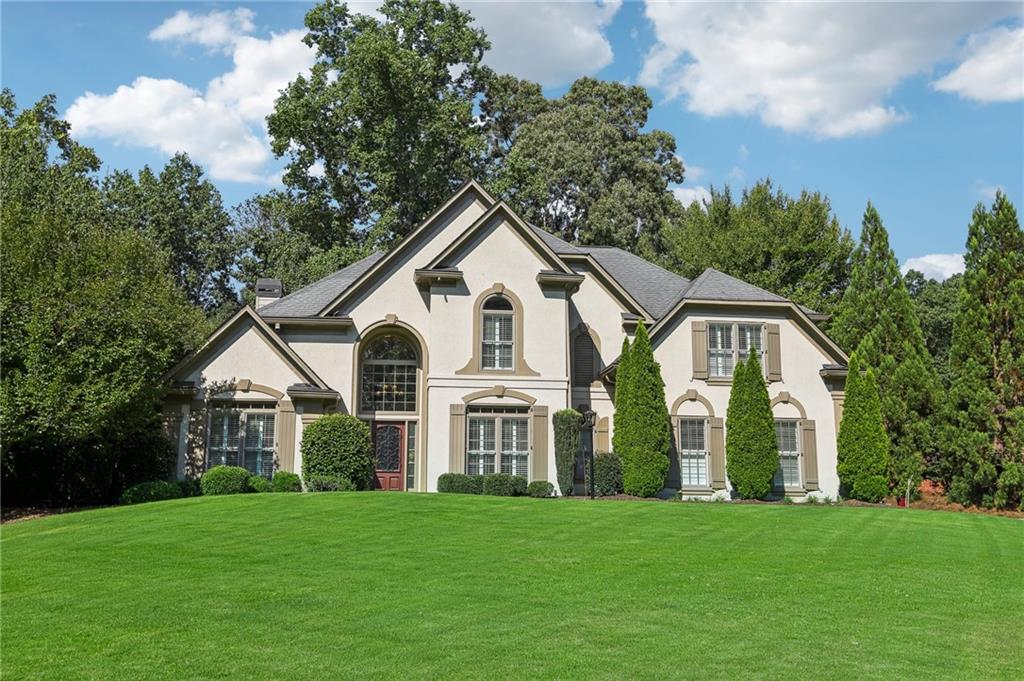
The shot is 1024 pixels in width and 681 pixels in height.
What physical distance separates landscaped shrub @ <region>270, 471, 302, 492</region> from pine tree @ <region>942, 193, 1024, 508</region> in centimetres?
1668

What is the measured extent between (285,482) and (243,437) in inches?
76.6

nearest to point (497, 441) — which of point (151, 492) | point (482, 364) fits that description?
point (482, 364)

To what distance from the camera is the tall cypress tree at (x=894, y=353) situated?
76.5 ft

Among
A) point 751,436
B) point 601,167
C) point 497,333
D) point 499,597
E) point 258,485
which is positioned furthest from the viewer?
point 601,167

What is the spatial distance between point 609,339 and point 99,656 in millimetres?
18634

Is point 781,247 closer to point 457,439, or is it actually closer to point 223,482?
point 457,439

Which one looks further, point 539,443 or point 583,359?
point 583,359

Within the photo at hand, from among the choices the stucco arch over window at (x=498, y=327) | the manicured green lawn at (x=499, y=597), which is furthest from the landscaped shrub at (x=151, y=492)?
the stucco arch over window at (x=498, y=327)

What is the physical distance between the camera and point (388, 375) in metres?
24.1

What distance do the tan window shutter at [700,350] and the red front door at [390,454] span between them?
26.9 ft

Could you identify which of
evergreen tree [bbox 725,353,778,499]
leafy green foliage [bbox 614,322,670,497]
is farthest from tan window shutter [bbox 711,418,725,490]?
leafy green foliage [bbox 614,322,670,497]

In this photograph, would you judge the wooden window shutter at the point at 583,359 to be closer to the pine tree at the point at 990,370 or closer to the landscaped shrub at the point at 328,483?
the landscaped shrub at the point at 328,483

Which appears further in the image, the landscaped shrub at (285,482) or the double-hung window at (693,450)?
the double-hung window at (693,450)

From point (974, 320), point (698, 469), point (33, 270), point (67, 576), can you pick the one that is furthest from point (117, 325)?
point (974, 320)
